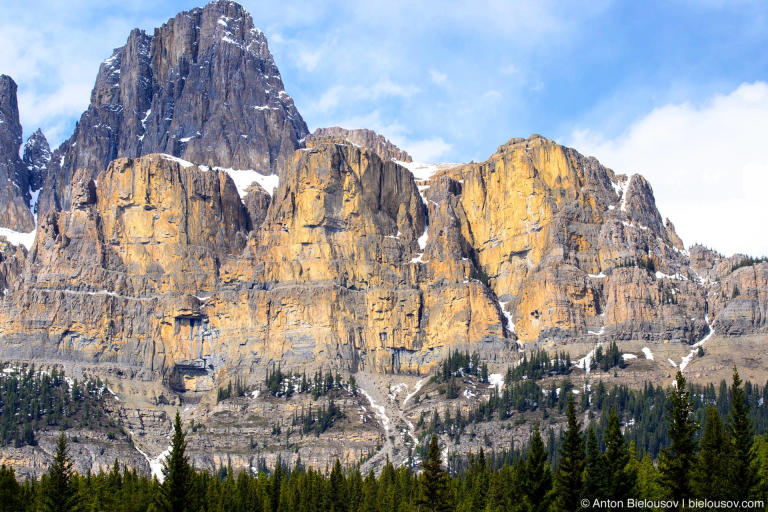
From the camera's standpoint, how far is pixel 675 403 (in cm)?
10231

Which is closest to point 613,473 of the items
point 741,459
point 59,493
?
point 741,459

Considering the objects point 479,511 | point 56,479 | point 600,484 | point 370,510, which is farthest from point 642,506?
point 56,479

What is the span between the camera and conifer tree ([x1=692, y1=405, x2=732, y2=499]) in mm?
102375

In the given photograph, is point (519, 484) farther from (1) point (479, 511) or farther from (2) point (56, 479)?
(2) point (56, 479)

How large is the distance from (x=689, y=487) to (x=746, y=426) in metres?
7.69

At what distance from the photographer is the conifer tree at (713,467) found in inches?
4031

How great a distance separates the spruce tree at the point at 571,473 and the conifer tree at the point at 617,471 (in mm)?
2886

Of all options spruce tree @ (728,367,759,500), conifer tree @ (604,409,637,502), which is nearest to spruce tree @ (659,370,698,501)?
spruce tree @ (728,367,759,500)

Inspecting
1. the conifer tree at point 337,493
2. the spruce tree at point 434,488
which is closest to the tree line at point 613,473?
the spruce tree at point 434,488

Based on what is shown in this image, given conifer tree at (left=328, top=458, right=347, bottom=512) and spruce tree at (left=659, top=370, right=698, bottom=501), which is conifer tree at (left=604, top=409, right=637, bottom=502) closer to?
spruce tree at (left=659, top=370, right=698, bottom=501)

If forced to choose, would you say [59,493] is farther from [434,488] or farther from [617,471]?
[617,471]

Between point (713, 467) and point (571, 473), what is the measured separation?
12.3 metres

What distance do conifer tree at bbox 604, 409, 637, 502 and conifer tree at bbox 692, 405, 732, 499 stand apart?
581cm

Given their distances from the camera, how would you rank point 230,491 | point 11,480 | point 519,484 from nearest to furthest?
point 519,484 < point 11,480 < point 230,491
